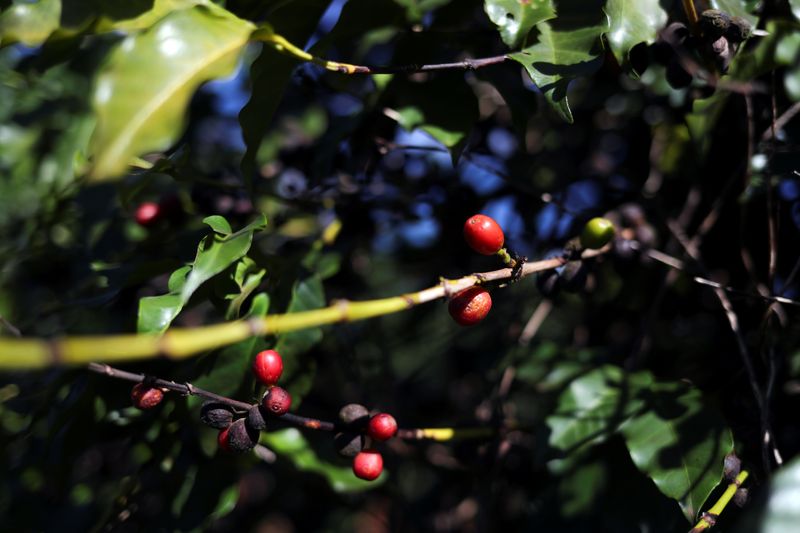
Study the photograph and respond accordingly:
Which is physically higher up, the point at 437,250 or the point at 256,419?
the point at 256,419

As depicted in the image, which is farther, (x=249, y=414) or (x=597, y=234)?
(x=597, y=234)

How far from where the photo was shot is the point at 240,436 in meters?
1.17

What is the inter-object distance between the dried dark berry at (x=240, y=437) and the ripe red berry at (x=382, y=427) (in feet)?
0.76

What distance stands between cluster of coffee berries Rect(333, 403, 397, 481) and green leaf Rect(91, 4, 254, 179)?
629 mm

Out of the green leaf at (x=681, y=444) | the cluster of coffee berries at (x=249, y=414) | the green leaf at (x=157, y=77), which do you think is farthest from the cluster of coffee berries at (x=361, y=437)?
the green leaf at (x=157, y=77)

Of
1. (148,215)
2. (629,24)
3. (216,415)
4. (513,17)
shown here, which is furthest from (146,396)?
(629,24)

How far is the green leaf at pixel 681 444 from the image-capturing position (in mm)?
1211

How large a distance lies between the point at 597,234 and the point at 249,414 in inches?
29.1

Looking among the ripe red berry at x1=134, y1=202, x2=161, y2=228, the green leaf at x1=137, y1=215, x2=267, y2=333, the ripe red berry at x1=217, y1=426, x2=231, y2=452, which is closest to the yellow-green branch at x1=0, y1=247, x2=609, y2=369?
the green leaf at x1=137, y1=215, x2=267, y2=333

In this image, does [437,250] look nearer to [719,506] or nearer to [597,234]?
[597,234]

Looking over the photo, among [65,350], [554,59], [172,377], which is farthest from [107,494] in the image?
[554,59]

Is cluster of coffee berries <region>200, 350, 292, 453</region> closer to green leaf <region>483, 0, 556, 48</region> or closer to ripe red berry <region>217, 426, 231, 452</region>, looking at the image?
ripe red berry <region>217, 426, 231, 452</region>

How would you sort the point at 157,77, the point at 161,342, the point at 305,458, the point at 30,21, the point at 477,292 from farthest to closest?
the point at 305,458 < the point at 30,21 < the point at 477,292 < the point at 157,77 < the point at 161,342

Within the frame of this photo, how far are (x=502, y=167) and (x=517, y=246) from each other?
0.29 m
